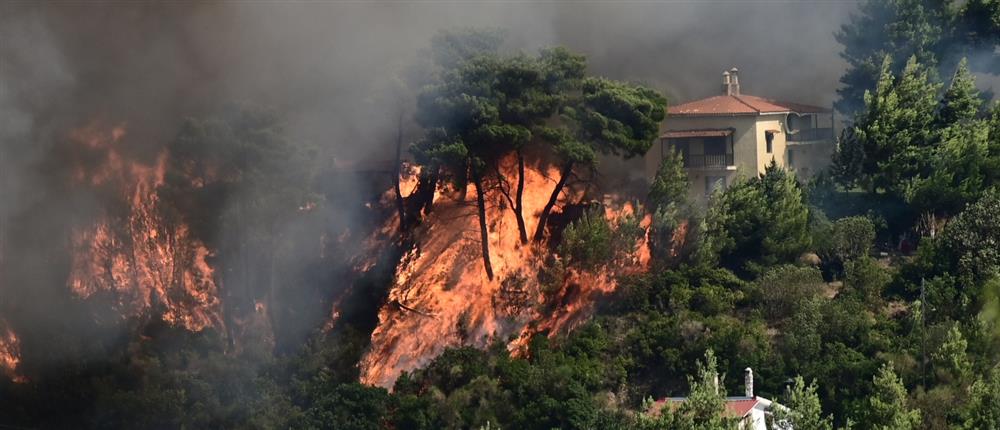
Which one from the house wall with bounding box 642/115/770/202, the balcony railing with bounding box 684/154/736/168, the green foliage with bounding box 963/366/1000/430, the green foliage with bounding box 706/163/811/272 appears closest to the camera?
the green foliage with bounding box 963/366/1000/430

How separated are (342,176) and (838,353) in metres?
7.91

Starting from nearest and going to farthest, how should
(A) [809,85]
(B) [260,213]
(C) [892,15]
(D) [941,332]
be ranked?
(D) [941,332], (B) [260,213], (C) [892,15], (A) [809,85]

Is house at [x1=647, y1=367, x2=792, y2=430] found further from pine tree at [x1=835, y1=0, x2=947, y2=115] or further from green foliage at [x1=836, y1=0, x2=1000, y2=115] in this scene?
green foliage at [x1=836, y1=0, x2=1000, y2=115]

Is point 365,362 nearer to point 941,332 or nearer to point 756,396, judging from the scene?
point 756,396

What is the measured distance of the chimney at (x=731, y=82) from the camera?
127 ft

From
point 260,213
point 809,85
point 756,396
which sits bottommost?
point 756,396

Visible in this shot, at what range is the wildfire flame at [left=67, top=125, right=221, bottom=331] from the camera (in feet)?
108

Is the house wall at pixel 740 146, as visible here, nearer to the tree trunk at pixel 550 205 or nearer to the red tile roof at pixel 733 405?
the tree trunk at pixel 550 205

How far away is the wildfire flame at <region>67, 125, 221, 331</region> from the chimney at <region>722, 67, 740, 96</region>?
9.86 metres

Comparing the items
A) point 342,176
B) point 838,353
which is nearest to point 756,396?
point 838,353

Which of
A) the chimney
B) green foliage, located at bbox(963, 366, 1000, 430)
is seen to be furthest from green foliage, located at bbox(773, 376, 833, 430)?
the chimney

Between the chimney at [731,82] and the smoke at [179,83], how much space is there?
4.07 ft

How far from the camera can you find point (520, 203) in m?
34.2

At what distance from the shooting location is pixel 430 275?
111 ft
